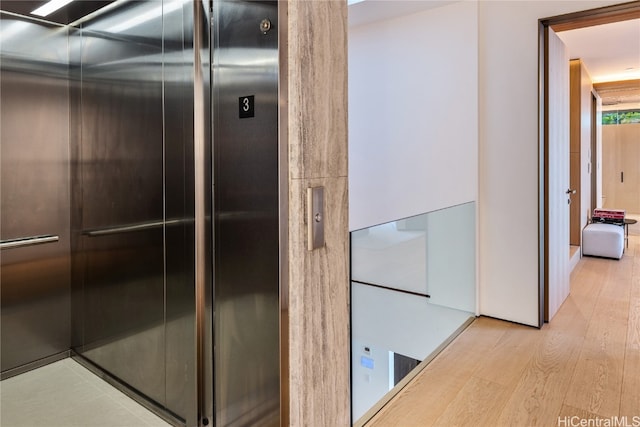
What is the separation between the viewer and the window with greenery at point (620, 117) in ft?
27.3

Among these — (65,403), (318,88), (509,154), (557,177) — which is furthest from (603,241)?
(65,403)

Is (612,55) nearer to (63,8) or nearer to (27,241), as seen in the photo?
(63,8)

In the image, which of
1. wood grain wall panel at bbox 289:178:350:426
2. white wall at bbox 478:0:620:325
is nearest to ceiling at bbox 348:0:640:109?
white wall at bbox 478:0:620:325

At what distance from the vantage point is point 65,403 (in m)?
2.12

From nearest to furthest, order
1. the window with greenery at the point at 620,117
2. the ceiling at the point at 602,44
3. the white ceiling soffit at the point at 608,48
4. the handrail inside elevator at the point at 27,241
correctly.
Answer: the handrail inside elevator at the point at 27,241 → the ceiling at the point at 602,44 → the white ceiling soffit at the point at 608,48 → the window with greenery at the point at 620,117

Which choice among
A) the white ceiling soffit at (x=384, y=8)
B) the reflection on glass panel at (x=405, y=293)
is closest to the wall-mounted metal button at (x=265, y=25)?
the reflection on glass panel at (x=405, y=293)

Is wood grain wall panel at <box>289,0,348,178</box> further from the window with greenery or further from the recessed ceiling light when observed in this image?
the window with greenery

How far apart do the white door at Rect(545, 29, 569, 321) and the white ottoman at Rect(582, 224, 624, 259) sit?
2.10 metres

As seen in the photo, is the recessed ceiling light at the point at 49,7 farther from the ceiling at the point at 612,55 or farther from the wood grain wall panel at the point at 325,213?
the ceiling at the point at 612,55

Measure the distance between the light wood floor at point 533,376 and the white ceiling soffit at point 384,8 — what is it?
2627mm

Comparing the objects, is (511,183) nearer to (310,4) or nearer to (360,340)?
(360,340)

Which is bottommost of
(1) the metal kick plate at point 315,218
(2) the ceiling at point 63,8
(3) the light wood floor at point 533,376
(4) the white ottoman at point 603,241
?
(3) the light wood floor at point 533,376

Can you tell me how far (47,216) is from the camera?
7.47ft

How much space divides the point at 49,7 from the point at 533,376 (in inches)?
131
